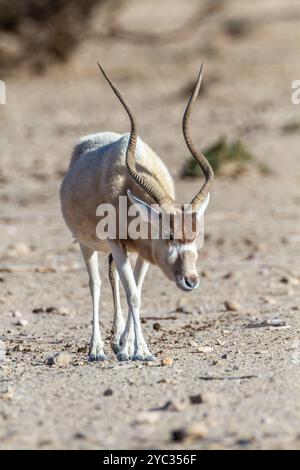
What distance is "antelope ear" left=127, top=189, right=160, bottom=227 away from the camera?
6.75 meters

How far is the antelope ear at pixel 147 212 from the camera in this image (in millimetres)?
6750

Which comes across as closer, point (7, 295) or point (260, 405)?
point (260, 405)

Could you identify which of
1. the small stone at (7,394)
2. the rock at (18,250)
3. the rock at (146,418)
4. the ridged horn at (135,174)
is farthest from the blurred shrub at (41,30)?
the rock at (146,418)

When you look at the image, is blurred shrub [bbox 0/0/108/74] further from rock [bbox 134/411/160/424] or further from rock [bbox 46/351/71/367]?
rock [bbox 134/411/160/424]

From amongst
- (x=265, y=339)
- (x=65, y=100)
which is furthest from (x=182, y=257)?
(x=65, y=100)

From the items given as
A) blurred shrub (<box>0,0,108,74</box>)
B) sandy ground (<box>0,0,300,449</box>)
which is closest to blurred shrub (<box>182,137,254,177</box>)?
sandy ground (<box>0,0,300,449</box>)

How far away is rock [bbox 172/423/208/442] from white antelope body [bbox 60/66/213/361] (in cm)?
165

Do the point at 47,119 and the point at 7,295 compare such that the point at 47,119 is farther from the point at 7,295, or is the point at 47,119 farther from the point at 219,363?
the point at 219,363

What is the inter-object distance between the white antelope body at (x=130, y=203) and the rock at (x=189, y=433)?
165 centimetres

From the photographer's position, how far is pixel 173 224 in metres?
6.59

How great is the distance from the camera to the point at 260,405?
5.39 m

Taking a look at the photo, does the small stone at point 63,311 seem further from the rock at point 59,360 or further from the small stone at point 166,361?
the small stone at point 166,361
